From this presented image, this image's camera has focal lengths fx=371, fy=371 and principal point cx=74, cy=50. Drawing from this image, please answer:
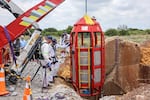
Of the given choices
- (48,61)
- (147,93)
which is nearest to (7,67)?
(48,61)

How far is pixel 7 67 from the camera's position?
13.2 metres

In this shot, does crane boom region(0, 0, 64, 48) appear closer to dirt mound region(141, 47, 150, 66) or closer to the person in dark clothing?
the person in dark clothing

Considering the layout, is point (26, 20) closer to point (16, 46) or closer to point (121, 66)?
point (16, 46)

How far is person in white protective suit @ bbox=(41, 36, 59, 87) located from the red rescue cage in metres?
0.81

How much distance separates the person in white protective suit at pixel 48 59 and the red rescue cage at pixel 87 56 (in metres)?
0.81

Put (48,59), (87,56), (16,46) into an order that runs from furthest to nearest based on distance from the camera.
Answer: (16,46)
(48,59)
(87,56)

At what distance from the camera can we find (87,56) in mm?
11789

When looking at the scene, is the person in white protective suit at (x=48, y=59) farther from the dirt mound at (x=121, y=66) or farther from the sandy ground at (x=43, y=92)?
the dirt mound at (x=121, y=66)

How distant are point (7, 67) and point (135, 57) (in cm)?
473

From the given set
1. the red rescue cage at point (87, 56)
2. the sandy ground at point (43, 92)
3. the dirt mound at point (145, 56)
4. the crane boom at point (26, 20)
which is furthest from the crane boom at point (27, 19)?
the dirt mound at point (145, 56)

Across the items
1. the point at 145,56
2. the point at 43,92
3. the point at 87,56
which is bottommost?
the point at 43,92

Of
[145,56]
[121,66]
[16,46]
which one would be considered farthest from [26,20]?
[145,56]

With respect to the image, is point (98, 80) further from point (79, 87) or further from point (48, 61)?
point (48, 61)

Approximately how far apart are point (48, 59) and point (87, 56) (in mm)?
1527
